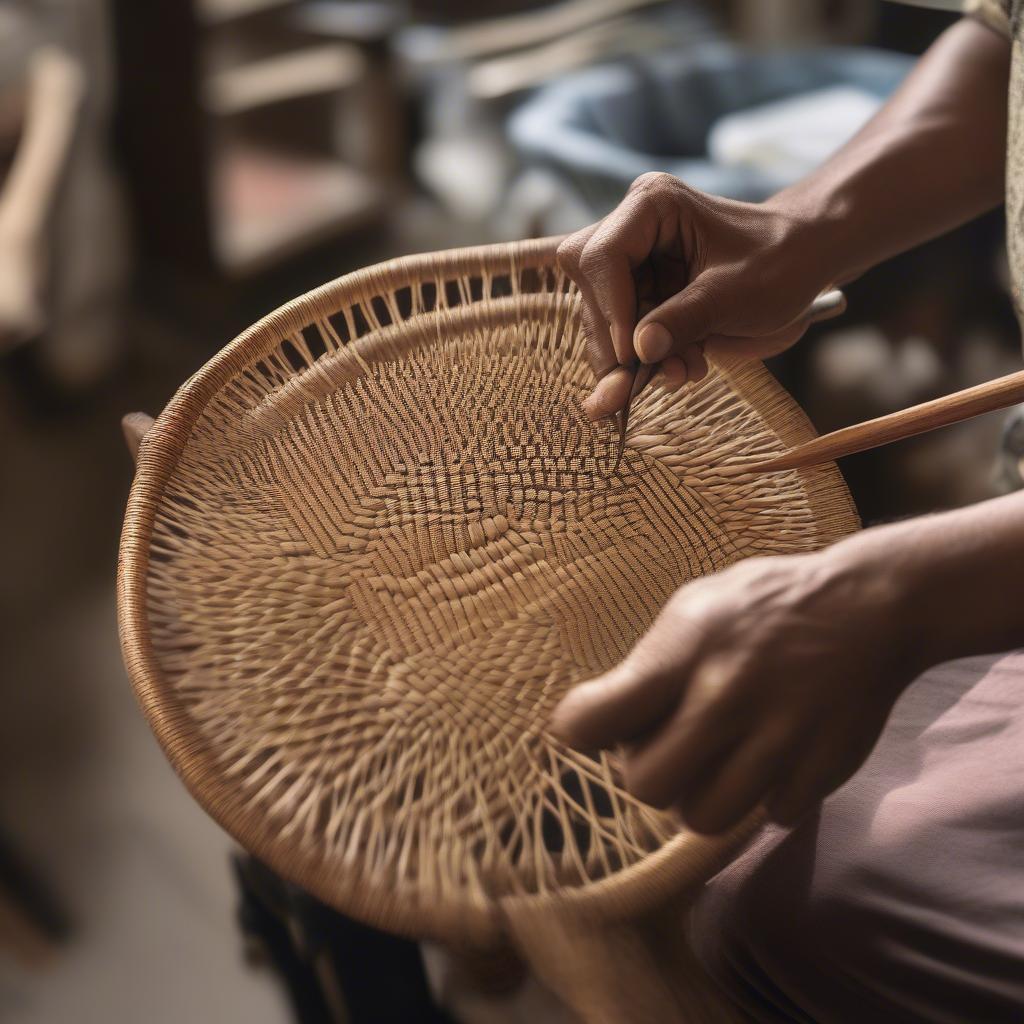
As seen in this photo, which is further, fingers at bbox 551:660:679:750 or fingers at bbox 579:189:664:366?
fingers at bbox 579:189:664:366

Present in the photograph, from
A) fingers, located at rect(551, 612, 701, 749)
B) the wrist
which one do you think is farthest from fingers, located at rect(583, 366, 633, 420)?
fingers, located at rect(551, 612, 701, 749)

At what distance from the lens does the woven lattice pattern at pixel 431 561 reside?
1.57 feet

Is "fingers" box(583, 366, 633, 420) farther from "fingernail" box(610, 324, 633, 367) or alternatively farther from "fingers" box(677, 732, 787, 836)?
"fingers" box(677, 732, 787, 836)

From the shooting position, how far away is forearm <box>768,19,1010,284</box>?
670mm

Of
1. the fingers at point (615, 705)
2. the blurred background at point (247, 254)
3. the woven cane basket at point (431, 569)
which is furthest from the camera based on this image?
the blurred background at point (247, 254)

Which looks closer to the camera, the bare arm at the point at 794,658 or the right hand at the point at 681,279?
the bare arm at the point at 794,658

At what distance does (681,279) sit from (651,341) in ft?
0.25

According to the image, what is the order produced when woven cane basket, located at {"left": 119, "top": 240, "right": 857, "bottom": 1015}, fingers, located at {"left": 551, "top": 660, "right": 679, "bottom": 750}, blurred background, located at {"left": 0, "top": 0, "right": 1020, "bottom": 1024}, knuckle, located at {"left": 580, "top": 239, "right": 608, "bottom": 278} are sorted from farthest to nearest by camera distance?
1. blurred background, located at {"left": 0, "top": 0, "right": 1020, "bottom": 1024}
2. knuckle, located at {"left": 580, "top": 239, "right": 608, "bottom": 278}
3. woven cane basket, located at {"left": 119, "top": 240, "right": 857, "bottom": 1015}
4. fingers, located at {"left": 551, "top": 660, "right": 679, "bottom": 750}

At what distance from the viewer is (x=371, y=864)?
45cm

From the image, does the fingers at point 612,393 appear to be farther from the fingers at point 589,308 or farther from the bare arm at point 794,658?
the bare arm at point 794,658

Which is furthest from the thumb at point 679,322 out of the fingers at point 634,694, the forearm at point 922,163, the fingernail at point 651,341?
the fingers at point 634,694

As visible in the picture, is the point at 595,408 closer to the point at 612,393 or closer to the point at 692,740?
the point at 612,393

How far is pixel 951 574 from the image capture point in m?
0.39

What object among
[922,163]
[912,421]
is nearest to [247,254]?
[922,163]
